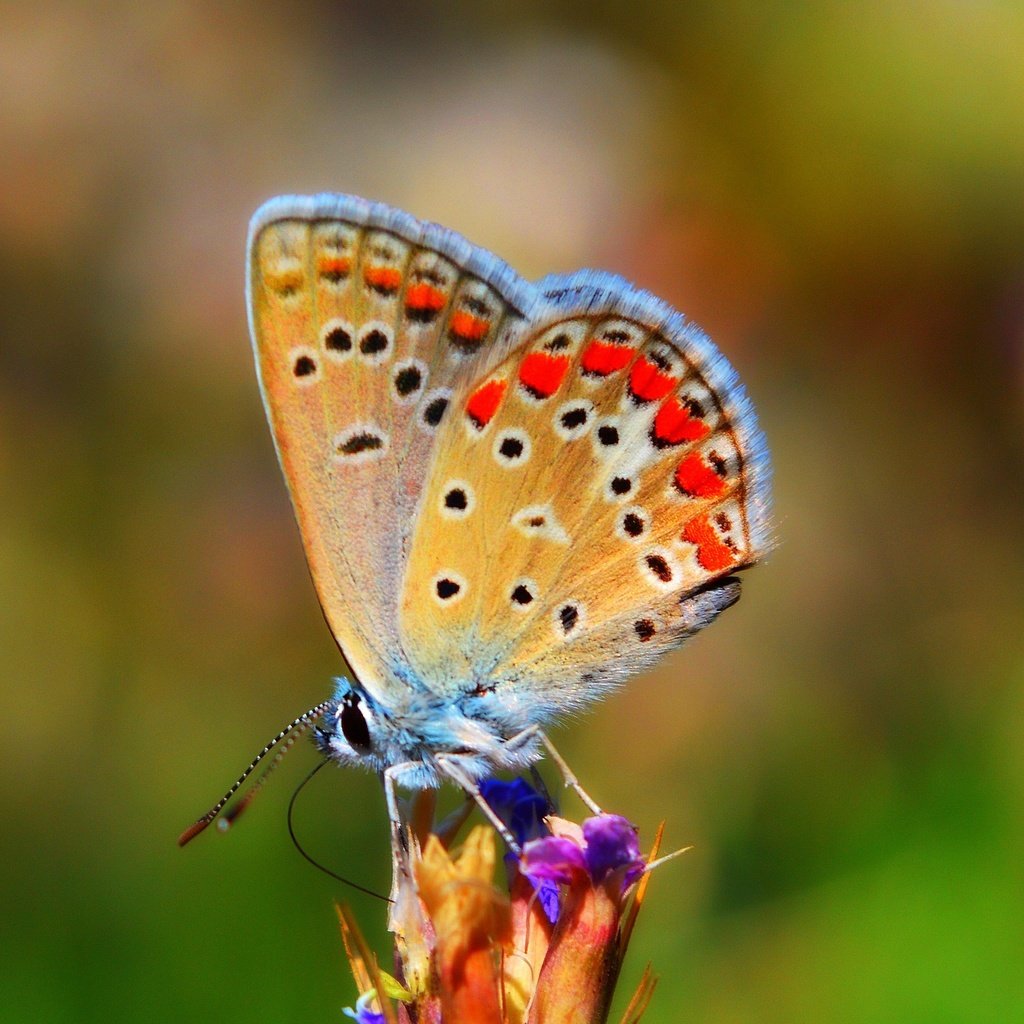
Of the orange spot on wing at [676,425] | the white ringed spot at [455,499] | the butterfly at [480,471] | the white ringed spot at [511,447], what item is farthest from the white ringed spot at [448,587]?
the orange spot on wing at [676,425]

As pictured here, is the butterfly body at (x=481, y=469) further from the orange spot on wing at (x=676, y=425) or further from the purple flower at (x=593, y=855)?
the purple flower at (x=593, y=855)

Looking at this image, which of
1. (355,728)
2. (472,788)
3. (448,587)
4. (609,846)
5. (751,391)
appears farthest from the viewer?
(751,391)

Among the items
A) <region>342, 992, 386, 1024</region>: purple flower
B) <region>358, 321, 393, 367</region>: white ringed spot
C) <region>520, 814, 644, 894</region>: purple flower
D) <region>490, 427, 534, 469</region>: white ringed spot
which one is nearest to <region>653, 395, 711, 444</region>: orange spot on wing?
<region>490, 427, 534, 469</region>: white ringed spot

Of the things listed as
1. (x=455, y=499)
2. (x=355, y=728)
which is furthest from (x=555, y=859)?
(x=455, y=499)

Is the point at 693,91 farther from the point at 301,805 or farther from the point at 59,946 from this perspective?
the point at 59,946

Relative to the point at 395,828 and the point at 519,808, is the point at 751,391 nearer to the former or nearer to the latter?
the point at 519,808

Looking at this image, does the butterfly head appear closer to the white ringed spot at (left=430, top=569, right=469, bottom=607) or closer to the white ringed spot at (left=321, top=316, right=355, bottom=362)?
the white ringed spot at (left=430, top=569, right=469, bottom=607)
